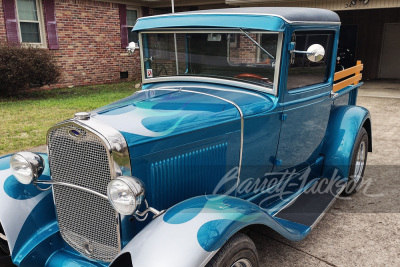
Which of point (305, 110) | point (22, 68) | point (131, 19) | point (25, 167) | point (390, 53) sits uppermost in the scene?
point (131, 19)

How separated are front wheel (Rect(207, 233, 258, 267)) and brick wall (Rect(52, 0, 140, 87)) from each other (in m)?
10.2

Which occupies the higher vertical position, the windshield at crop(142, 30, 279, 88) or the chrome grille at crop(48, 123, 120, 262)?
the windshield at crop(142, 30, 279, 88)

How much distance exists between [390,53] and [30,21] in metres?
12.4

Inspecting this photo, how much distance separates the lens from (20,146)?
5.40 m

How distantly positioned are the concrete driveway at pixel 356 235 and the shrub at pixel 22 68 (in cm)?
775

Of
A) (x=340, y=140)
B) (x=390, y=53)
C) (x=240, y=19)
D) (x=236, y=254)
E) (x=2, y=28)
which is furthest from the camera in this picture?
(x=390, y=53)

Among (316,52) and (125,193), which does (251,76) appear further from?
(125,193)

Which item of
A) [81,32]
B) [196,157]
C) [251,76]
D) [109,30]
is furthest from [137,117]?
[109,30]

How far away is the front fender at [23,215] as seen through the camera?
2.35 m

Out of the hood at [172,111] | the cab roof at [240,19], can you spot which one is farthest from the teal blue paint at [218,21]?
the hood at [172,111]

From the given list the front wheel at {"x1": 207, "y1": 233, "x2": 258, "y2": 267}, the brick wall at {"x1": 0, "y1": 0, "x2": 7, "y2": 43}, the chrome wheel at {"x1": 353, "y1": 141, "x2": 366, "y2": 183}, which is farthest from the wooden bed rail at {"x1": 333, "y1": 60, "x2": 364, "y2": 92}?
the brick wall at {"x1": 0, "y1": 0, "x2": 7, "y2": 43}

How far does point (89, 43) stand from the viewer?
1155cm

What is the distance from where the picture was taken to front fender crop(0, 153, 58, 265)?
7.70ft

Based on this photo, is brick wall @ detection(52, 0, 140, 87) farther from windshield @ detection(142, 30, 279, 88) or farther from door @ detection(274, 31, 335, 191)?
door @ detection(274, 31, 335, 191)
